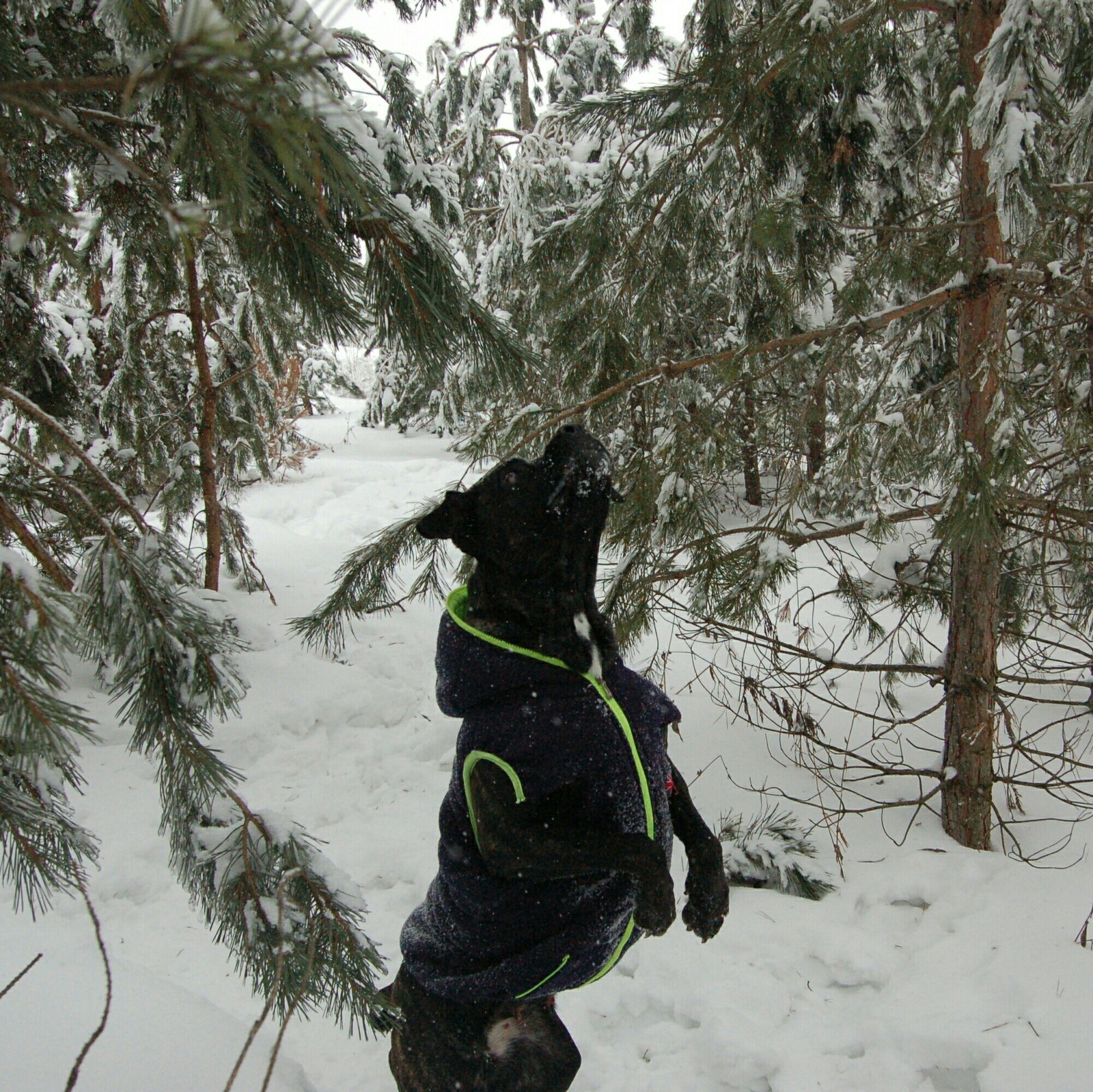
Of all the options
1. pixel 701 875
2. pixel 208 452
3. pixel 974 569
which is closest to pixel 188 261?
pixel 701 875

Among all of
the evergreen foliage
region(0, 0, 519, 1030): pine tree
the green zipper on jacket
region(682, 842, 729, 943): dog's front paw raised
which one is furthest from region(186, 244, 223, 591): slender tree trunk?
region(682, 842, 729, 943): dog's front paw raised

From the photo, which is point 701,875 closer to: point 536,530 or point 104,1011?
point 536,530

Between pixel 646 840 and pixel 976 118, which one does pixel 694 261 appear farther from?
pixel 646 840

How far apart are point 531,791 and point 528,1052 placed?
2.24 ft

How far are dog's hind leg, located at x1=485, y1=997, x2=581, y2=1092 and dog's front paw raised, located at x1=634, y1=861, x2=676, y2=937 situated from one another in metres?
0.39

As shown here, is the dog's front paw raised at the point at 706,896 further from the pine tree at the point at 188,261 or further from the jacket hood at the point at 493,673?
the pine tree at the point at 188,261

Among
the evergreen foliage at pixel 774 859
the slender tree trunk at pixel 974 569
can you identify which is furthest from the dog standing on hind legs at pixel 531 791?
the evergreen foliage at pixel 774 859

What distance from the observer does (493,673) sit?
1594mm

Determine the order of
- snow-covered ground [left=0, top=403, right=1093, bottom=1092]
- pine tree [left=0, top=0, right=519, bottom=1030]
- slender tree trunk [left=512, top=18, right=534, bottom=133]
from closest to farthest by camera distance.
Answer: pine tree [left=0, top=0, right=519, bottom=1030]
snow-covered ground [left=0, top=403, right=1093, bottom=1092]
slender tree trunk [left=512, top=18, right=534, bottom=133]

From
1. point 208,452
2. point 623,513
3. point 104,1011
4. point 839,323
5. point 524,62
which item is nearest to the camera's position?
point 104,1011

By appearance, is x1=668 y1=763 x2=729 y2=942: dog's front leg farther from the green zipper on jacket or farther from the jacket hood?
the jacket hood

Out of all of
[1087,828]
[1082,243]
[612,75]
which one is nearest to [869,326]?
[1082,243]

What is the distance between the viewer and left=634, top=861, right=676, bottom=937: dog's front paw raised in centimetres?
154

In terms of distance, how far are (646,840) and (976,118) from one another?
2027 millimetres
